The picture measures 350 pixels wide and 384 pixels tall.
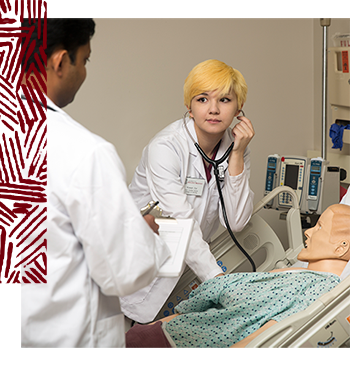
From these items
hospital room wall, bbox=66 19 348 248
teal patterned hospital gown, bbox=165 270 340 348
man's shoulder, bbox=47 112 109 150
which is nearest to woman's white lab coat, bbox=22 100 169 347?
man's shoulder, bbox=47 112 109 150

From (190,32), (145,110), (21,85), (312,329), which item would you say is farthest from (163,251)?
(190,32)

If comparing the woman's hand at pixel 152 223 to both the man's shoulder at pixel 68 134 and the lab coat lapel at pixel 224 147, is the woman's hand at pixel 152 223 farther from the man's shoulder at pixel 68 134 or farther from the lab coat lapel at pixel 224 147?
the lab coat lapel at pixel 224 147

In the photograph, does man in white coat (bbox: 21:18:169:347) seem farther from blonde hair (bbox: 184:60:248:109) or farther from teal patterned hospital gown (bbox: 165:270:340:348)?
blonde hair (bbox: 184:60:248:109)

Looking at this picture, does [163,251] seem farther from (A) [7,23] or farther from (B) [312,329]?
(B) [312,329]

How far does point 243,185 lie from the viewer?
226 cm

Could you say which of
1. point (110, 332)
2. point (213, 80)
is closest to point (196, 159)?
point (213, 80)

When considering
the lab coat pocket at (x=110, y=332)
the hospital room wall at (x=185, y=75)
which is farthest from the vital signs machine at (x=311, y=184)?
the lab coat pocket at (x=110, y=332)

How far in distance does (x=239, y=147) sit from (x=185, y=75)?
1558 mm

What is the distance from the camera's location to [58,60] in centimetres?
103

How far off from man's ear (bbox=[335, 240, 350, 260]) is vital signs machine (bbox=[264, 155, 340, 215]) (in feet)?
2.56

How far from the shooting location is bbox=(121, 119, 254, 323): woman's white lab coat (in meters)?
2.11

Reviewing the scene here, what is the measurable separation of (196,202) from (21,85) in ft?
4.46

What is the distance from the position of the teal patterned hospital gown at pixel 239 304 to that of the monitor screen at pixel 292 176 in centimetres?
100

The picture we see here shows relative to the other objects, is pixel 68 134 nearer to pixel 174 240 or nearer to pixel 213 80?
pixel 174 240
